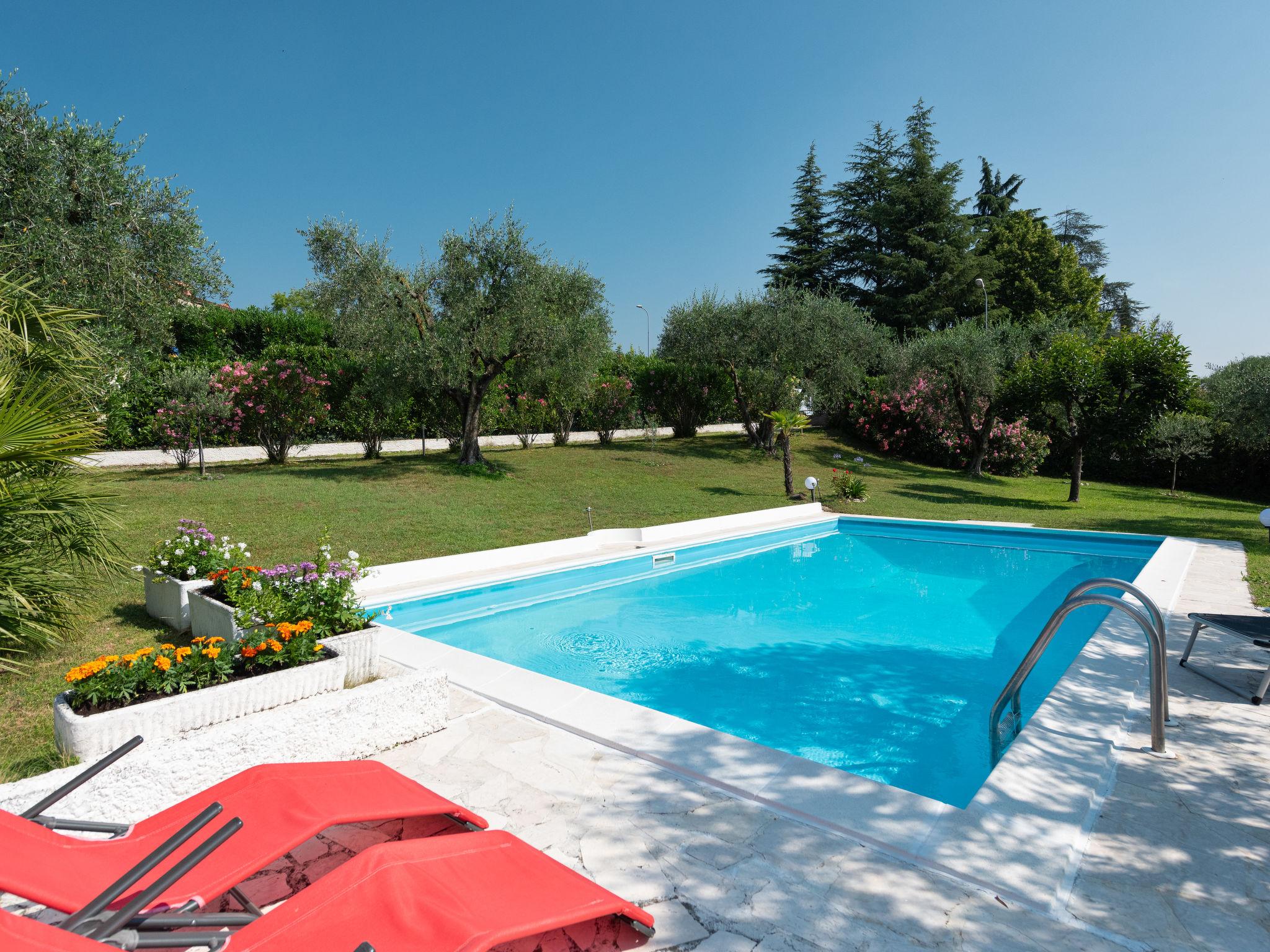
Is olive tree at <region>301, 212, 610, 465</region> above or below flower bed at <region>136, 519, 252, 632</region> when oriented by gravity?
above

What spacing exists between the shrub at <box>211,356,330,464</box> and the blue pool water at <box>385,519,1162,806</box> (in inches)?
413

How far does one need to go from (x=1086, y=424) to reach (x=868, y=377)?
10432 millimetres

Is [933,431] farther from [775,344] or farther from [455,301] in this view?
[455,301]

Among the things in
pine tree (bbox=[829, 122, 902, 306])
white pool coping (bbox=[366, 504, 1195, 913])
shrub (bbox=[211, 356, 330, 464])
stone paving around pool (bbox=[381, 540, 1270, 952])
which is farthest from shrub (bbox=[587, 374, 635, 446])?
pine tree (bbox=[829, 122, 902, 306])

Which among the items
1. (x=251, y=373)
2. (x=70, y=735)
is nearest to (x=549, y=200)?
(x=251, y=373)

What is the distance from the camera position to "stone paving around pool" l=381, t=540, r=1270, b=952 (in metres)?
2.36

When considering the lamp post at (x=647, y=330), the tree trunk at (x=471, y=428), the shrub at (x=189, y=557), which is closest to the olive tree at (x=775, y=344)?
the tree trunk at (x=471, y=428)

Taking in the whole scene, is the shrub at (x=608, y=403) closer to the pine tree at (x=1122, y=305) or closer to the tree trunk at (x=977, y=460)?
the tree trunk at (x=977, y=460)

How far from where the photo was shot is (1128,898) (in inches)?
101

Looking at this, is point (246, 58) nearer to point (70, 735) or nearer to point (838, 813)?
point (70, 735)

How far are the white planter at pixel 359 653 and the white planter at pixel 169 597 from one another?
85.0 inches

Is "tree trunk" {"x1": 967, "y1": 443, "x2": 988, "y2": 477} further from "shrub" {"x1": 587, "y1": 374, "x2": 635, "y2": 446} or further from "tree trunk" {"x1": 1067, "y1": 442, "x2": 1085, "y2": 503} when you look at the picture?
"shrub" {"x1": 587, "y1": 374, "x2": 635, "y2": 446}

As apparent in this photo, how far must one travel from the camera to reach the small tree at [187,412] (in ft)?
44.5

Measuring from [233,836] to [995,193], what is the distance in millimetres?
51636
